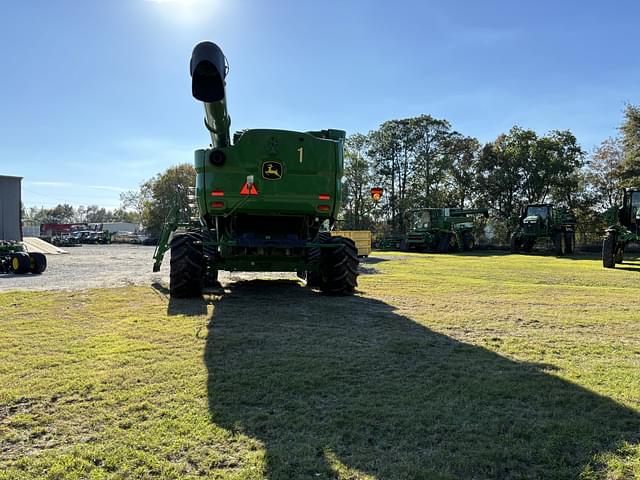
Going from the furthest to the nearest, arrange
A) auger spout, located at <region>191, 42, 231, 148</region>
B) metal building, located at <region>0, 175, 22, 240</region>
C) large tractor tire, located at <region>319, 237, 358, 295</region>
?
metal building, located at <region>0, 175, 22, 240</region> → large tractor tire, located at <region>319, 237, 358, 295</region> → auger spout, located at <region>191, 42, 231, 148</region>

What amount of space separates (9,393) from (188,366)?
131 centimetres

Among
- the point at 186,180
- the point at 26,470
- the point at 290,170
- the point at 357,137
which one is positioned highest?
the point at 357,137

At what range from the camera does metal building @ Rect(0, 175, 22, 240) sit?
70.3ft

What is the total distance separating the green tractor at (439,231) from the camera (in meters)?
32.0

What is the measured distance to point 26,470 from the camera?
2.41 meters

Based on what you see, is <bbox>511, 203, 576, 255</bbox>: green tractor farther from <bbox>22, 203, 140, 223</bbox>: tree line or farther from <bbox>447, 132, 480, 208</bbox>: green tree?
<bbox>22, 203, 140, 223</bbox>: tree line

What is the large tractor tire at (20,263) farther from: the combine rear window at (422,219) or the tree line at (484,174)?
the tree line at (484,174)

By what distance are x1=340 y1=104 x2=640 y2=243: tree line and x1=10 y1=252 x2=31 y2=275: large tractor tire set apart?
108ft

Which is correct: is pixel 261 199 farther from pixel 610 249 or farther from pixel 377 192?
pixel 377 192

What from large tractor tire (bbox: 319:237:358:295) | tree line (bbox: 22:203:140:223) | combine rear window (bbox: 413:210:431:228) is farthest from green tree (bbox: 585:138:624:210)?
tree line (bbox: 22:203:140:223)

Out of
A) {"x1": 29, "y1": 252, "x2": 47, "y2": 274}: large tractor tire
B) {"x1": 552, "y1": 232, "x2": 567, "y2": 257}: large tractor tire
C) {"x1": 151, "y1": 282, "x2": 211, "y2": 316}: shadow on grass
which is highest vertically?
{"x1": 552, "y1": 232, "x2": 567, "y2": 257}: large tractor tire

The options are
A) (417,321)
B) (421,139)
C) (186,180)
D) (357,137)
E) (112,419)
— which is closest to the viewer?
(112,419)

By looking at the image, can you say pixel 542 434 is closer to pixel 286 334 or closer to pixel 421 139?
pixel 286 334

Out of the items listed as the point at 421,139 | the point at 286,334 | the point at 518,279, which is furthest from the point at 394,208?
the point at 286,334
